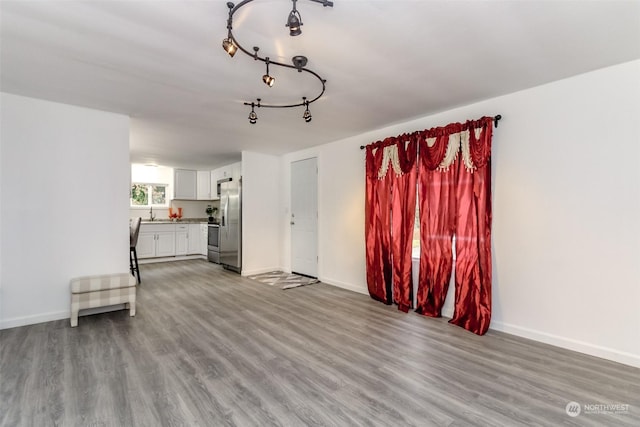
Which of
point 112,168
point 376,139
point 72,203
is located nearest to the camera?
point 72,203

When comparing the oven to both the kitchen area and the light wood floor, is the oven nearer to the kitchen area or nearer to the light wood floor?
the kitchen area

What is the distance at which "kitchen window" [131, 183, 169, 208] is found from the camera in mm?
7574

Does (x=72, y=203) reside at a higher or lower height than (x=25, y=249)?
higher

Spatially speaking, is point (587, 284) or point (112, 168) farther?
point (112, 168)

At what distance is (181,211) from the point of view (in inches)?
316

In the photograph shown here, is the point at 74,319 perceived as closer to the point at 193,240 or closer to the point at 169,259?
the point at 169,259

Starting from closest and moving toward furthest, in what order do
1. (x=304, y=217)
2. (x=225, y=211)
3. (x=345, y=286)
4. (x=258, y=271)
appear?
(x=345, y=286) → (x=304, y=217) → (x=258, y=271) → (x=225, y=211)

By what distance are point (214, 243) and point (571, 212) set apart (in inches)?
246

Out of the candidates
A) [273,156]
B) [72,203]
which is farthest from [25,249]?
[273,156]

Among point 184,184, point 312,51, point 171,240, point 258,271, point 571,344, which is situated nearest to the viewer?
point 312,51

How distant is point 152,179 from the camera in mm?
7520

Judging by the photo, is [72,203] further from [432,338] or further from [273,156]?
[432,338]

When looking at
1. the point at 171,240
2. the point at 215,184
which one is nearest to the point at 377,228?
the point at 215,184

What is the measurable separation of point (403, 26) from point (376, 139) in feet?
7.72
